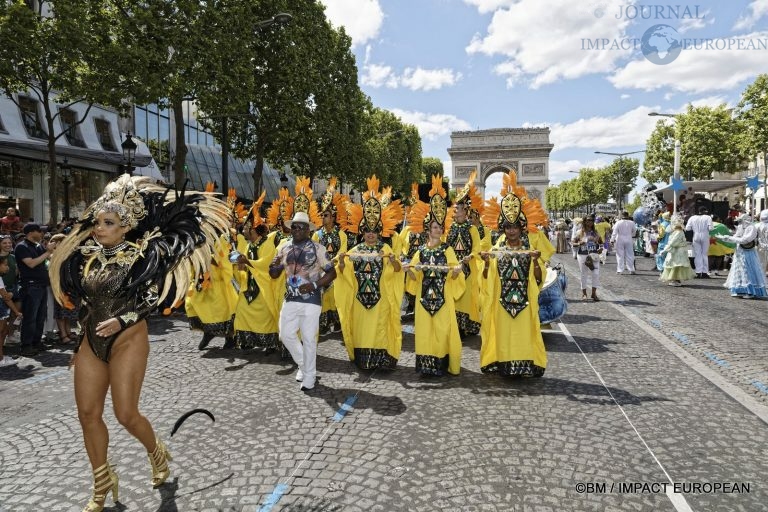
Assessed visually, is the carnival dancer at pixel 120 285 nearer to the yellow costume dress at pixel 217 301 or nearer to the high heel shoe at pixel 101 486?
the high heel shoe at pixel 101 486

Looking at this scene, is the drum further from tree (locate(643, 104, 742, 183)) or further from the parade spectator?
tree (locate(643, 104, 742, 183))

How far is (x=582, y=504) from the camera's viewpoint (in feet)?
10.5

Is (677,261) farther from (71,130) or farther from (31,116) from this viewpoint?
(71,130)

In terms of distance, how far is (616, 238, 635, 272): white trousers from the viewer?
55.8ft

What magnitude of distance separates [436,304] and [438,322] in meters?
0.21

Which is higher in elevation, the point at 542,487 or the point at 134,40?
the point at 134,40

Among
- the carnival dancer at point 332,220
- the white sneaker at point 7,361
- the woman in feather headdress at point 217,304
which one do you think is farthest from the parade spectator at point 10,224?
the carnival dancer at point 332,220

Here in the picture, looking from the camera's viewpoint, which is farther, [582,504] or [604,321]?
[604,321]

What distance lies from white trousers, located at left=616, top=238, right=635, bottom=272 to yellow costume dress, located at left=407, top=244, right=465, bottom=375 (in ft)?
42.3

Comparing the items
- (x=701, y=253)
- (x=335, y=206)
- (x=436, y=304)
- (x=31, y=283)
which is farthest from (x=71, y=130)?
(x=701, y=253)

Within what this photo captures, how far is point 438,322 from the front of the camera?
6.06 m

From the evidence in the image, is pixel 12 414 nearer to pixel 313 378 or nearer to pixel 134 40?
pixel 313 378

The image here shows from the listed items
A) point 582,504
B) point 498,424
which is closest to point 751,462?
point 582,504

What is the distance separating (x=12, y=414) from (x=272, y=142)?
20.0 m
